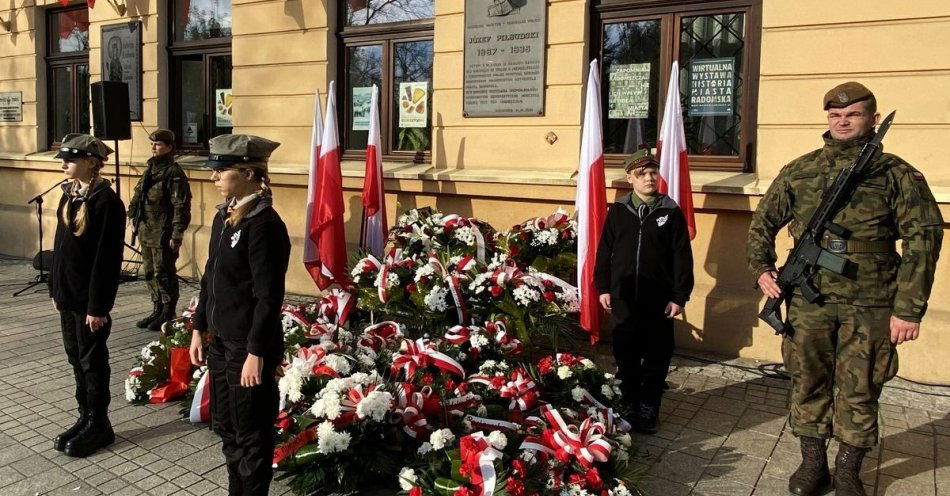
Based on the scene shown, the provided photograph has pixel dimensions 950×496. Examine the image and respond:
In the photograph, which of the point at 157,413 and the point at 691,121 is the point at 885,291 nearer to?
the point at 691,121

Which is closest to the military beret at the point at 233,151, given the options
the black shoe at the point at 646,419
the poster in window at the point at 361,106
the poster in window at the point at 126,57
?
the black shoe at the point at 646,419

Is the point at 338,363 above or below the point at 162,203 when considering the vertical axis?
below

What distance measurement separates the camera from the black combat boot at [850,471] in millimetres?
3471

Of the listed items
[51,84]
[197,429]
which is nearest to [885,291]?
[197,429]

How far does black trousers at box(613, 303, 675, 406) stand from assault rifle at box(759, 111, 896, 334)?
0.98 metres

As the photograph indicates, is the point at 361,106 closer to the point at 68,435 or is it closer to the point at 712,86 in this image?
the point at 712,86

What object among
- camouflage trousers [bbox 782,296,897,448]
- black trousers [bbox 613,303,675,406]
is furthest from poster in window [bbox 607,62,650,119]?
camouflage trousers [bbox 782,296,897,448]

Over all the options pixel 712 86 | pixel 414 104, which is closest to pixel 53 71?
pixel 414 104

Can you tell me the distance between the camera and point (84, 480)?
3.73m

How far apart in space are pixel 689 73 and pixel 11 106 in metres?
11.1

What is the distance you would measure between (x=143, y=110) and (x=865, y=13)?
9.00m

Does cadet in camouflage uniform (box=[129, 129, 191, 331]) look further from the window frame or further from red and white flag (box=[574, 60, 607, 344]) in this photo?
the window frame

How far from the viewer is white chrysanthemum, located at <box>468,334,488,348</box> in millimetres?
4734

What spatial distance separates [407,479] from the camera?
3.38m
